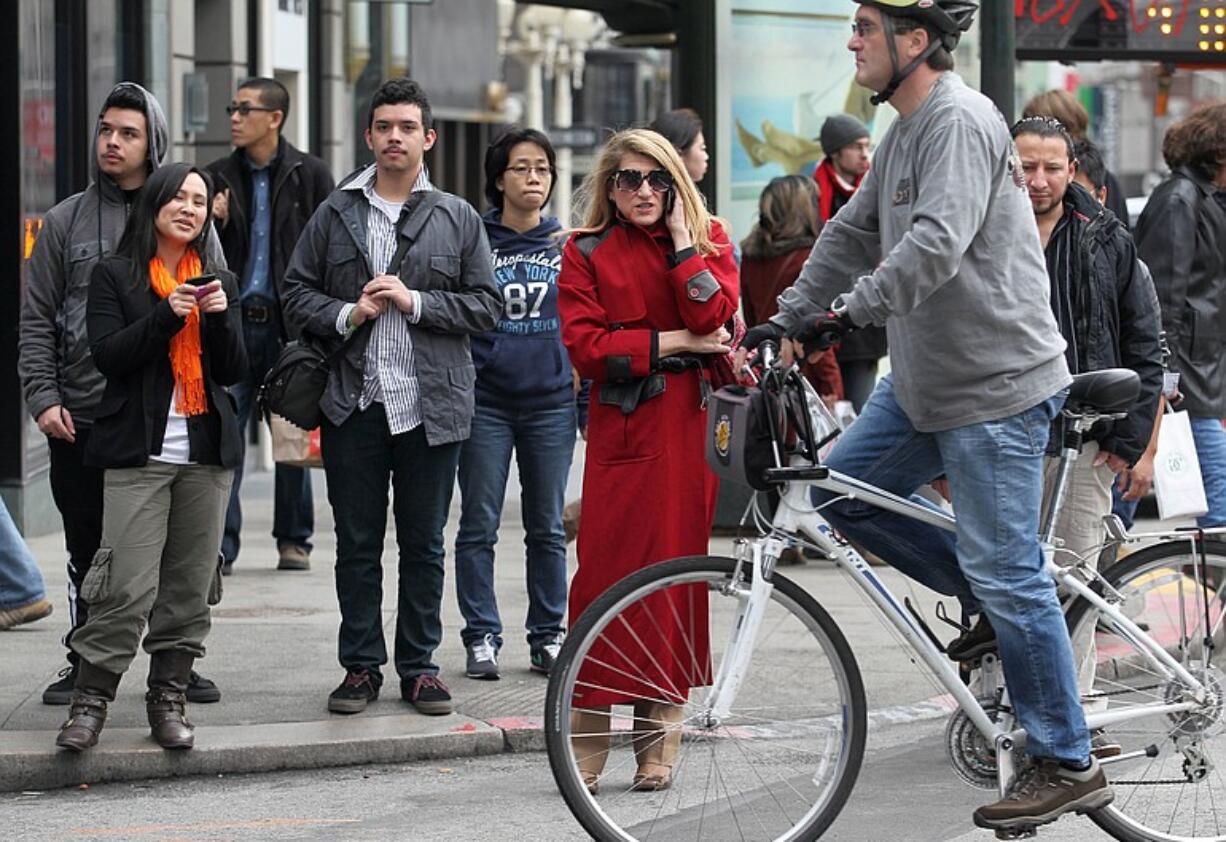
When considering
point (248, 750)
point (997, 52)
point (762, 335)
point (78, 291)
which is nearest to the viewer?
point (762, 335)

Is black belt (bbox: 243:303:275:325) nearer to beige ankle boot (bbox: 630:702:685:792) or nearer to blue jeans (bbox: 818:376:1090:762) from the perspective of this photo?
beige ankle boot (bbox: 630:702:685:792)

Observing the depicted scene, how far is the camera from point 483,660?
7840 millimetres

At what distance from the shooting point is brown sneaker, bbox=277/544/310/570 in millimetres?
10523

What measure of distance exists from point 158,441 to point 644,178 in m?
1.55

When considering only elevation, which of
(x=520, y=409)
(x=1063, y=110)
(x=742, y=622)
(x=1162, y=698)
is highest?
(x=1063, y=110)

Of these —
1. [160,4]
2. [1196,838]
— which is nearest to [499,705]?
[1196,838]

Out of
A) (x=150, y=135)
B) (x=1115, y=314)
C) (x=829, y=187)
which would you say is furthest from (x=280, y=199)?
(x=1115, y=314)

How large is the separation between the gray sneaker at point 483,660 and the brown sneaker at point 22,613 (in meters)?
1.74

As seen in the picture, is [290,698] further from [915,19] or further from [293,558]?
[915,19]

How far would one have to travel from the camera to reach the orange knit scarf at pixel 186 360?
664 centimetres

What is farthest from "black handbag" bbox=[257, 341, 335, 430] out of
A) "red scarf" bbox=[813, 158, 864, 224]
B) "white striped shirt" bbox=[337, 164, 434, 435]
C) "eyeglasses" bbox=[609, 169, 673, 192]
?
"red scarf" bbox=[813, 158, 864, 224]

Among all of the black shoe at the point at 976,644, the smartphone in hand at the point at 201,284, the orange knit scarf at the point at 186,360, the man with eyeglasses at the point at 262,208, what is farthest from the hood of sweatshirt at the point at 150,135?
the black shoe at the point at 976,644

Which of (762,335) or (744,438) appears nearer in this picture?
(762,335)

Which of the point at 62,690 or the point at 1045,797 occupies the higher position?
the point at 1045,797
